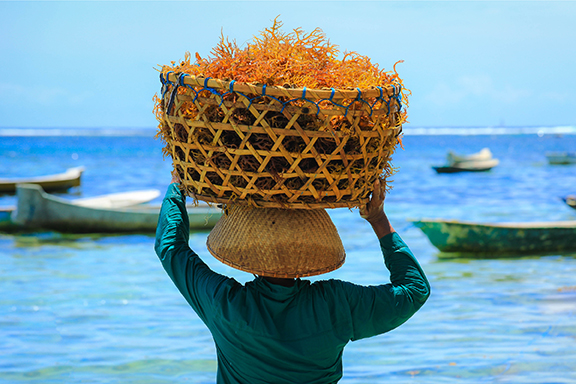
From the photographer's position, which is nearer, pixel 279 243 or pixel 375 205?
pixel 279 243

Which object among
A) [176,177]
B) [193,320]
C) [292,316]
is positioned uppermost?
[176,177]

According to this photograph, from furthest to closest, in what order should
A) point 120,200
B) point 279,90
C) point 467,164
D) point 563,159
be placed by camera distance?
point 563,159 → point 467,164 → point 120,200 → point 279,90

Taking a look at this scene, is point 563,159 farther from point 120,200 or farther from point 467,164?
point 120,200

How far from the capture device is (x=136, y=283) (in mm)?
7332

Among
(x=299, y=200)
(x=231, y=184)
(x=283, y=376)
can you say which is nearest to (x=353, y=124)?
(x=299, y=200)

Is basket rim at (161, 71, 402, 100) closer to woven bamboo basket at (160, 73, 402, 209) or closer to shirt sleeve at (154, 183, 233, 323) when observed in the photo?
woven bamboo basket at (160, 73, 402, 209)

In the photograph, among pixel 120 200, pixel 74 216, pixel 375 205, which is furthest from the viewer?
pixel 120 200

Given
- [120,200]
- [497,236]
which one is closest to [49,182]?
[120,200]

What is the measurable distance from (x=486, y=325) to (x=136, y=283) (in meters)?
4.38

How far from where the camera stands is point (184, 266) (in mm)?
1857

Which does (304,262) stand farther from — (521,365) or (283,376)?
(521,365)

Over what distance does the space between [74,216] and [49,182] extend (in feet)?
25.5

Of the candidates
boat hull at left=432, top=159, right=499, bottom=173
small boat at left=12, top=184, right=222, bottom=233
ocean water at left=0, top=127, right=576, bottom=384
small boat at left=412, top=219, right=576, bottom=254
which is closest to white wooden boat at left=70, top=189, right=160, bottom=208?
small boat at left=12, top=184, right=222, bottom=233

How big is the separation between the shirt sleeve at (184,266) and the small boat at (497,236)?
694cm
